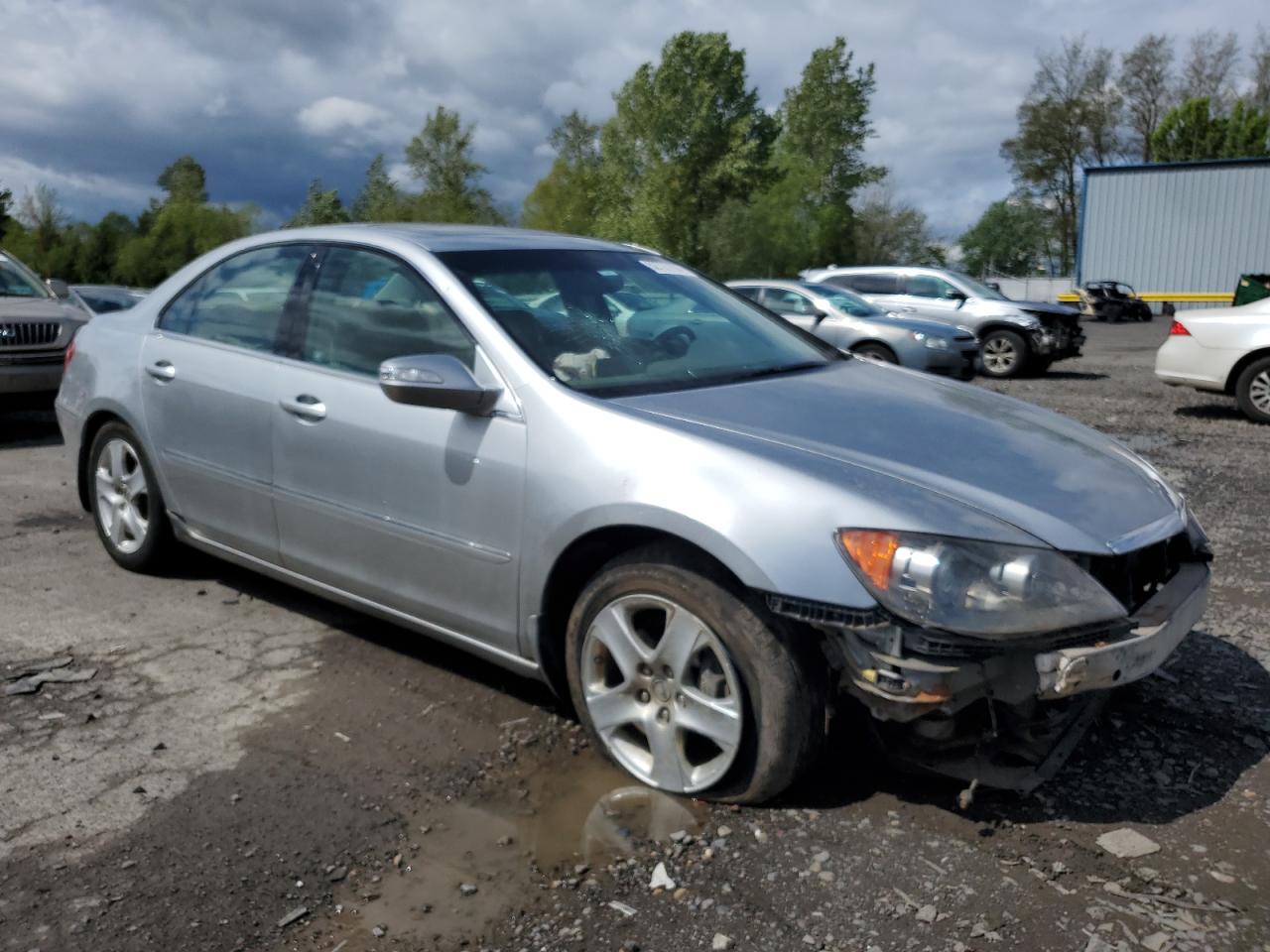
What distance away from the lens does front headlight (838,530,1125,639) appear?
2600 mm

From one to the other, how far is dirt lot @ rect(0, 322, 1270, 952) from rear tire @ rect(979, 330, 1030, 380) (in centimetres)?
1208

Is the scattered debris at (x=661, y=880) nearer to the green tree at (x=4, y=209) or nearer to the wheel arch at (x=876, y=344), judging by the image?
the wheel arch at (x=876, y=344)

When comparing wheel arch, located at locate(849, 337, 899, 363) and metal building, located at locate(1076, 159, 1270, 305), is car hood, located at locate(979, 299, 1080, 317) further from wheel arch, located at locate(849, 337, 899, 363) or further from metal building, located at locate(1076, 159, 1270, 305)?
metal building, located at locate(1076, 159, 1270, 305)

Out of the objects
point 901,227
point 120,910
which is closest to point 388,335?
point 120,910

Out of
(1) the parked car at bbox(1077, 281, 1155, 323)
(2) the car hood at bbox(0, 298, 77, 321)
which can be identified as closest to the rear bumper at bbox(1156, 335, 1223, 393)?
(2) the car hood at bbox(0, 298, 77, 321)

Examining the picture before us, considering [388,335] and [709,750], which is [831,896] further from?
[388,335]

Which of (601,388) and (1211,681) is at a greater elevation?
(601,388)

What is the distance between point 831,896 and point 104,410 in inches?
148

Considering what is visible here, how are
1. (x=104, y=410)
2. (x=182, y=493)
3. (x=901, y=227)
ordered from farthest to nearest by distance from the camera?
(x=901, y=227) → (x=104, y=410) → (x=182, y=493)

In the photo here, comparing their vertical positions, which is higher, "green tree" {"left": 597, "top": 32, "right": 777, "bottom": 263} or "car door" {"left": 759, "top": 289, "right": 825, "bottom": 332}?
"green tree" {"left": 597, "top": 32, "right": 777, "bottom": 263}

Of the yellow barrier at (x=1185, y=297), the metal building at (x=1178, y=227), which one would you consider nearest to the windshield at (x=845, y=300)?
the yellow barrier at (x=1185, y=297)

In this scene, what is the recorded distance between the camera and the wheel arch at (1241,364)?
1038 cm

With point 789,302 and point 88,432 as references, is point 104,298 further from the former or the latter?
point 88,432

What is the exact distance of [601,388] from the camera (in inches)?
131
